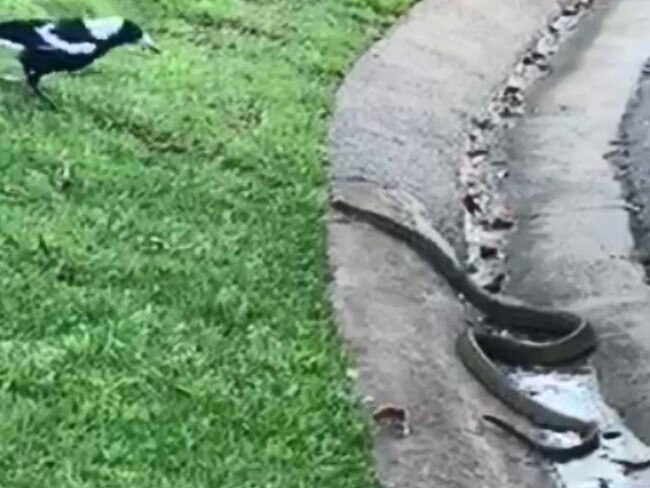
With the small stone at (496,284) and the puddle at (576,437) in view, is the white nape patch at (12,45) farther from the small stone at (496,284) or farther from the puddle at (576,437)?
the puddle at (576,437)

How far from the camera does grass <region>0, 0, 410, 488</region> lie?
16.9 feet

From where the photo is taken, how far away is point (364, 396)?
5.62 m

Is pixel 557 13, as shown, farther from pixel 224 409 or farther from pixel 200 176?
pixel 224 409

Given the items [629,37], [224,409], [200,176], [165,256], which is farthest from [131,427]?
[629,37]

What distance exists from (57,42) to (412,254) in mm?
1543

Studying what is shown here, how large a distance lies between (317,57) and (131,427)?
4.26 m

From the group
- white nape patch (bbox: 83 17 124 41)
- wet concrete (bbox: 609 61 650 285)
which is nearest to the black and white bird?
white nape patch (bbox: 83 17 124 41)

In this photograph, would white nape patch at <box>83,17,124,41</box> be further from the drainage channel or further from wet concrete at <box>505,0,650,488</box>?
wet concrete at <box>505,0,650,488</box>

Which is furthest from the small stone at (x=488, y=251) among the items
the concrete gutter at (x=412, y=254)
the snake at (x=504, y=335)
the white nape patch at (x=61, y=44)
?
the white nape patch at (x=61, y=44)

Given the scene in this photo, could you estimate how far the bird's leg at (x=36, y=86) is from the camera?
7.40m

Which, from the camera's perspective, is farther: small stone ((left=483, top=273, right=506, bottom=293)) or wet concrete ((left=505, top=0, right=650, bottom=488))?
small stone ((left=483, top=273, right=506, bottom=293))

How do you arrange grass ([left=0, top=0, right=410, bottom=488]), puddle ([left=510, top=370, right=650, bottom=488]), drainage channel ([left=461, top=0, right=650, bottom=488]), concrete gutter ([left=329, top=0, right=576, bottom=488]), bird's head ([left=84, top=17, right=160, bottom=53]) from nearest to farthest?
grass ([left=0, top=0, right=410, bottom=488]) → concrete gutter ([left=329, top=0, right=576, bottom=488]) → puddle ([left=510, top=370, right=650, bottom=488]) → drainage channel ([left=461, top=0, right=650, bottom=488]) → bird's head ([left=84, top=17, right=160, bottom=53])

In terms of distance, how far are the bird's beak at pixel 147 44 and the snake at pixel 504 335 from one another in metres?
1.08

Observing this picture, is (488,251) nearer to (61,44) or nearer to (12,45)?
(61,44)
